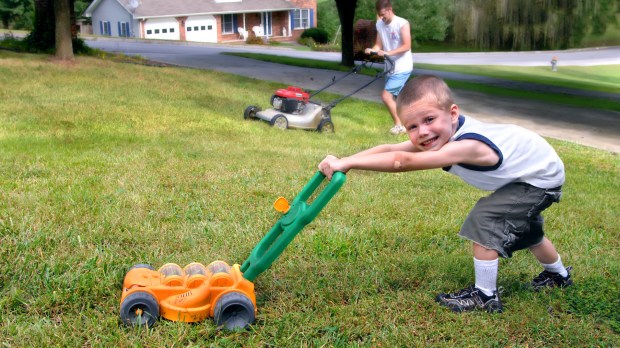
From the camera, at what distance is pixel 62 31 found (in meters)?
13.9

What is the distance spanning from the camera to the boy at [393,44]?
823cm

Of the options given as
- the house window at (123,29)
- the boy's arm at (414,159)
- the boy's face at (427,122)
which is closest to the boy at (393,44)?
the boy's face at (427,122)

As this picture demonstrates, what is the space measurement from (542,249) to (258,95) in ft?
27.3

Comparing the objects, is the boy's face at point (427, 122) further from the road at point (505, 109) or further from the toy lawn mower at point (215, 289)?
the road at point (505, 109)

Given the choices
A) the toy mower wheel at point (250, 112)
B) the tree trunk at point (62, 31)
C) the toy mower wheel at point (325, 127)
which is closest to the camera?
the toy mower wheel at point (325, 127)

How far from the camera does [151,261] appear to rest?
3.55 meters

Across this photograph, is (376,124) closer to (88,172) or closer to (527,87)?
(88,172)

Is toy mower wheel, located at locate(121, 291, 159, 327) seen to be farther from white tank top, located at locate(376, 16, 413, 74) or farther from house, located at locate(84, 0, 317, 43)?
house, located at locate(84, 0, 317, 43)

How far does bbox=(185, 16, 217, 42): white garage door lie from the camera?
4725 cm

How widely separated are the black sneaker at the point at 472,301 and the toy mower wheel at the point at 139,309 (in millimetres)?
1378

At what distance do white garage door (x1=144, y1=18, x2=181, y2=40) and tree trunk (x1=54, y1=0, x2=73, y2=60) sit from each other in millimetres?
32742

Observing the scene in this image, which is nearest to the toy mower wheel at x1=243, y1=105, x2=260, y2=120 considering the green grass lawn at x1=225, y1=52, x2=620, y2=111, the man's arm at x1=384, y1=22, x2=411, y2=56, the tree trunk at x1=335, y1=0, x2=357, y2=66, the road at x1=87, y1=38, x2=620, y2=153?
the man's arm at x1=384, y1=22, x2=411, y2=56

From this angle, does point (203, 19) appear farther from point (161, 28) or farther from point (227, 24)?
point (161, 28)

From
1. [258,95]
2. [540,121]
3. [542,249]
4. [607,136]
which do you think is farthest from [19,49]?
[542,249]
